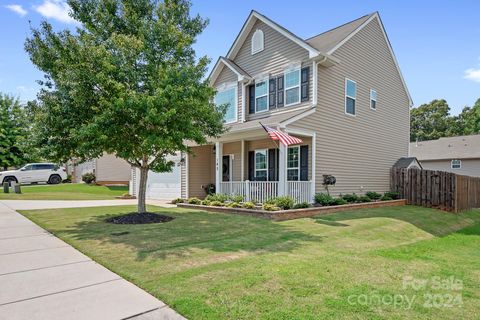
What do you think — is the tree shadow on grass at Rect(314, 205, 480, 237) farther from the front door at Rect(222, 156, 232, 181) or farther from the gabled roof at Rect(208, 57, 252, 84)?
the gabled roof at Rect(208, 57, 252, 84)

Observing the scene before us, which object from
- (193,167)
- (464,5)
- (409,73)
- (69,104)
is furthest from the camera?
(409,73)

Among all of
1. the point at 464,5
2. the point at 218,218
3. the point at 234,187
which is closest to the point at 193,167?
the point at 234,187

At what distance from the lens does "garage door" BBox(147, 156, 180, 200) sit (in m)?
17.5

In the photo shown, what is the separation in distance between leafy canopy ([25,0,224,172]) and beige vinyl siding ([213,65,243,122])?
621 centimetres

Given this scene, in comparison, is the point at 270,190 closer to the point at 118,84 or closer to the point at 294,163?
the point at 294,163

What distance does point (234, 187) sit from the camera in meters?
14.0

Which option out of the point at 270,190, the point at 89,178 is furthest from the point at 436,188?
the point at 89,178

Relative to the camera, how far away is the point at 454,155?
31078 mm

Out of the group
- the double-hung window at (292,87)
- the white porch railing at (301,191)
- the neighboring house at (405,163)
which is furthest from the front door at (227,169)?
the neighboring house at (405,163)

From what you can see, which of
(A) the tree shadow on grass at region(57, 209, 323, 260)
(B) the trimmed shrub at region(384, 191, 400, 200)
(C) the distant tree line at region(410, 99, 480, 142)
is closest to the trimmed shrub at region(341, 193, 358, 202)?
(B) the trimmed shrub at region(384, 191, 400, 200)

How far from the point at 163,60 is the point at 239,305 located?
311 inches

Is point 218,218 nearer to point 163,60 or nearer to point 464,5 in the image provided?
point 163,60

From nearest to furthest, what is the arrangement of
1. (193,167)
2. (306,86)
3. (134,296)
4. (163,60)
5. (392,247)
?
(134,296)
(392,247)
(163,60)
(306,86)
(193,167)

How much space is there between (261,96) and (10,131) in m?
27.0
